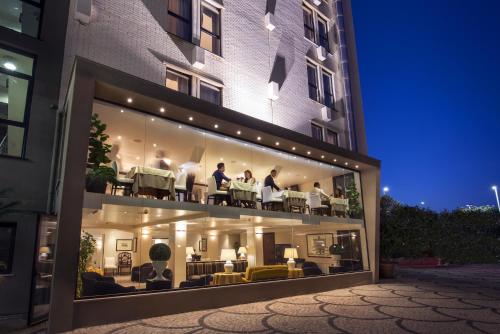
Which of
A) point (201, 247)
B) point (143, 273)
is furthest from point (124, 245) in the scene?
point (201, 247)

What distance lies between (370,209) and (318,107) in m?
5.54

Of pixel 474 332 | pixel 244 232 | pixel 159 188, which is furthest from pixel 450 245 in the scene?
pixel 159 188

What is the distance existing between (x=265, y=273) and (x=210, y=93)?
254 inches

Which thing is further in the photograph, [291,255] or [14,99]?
[291,255]

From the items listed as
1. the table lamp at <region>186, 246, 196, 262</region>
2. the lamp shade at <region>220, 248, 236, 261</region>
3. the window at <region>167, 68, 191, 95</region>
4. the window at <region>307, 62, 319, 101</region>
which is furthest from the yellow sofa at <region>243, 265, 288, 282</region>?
the window at <region>307, 62, 319, 101</region>

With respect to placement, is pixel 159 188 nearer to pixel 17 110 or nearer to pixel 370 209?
pixel 17 110

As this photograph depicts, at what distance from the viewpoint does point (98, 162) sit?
24.0 feet

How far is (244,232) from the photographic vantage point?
10.5 m

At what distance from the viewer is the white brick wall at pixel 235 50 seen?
979 cm

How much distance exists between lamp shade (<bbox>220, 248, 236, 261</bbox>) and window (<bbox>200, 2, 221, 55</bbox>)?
24.0 ft

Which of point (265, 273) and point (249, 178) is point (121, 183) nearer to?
point (249, 178)

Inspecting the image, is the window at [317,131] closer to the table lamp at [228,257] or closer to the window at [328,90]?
the window at [328,90]

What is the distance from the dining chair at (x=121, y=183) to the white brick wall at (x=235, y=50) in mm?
3090

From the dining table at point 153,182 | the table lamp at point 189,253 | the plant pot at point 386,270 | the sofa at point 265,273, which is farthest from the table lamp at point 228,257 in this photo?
the plant pot at point 386,270
